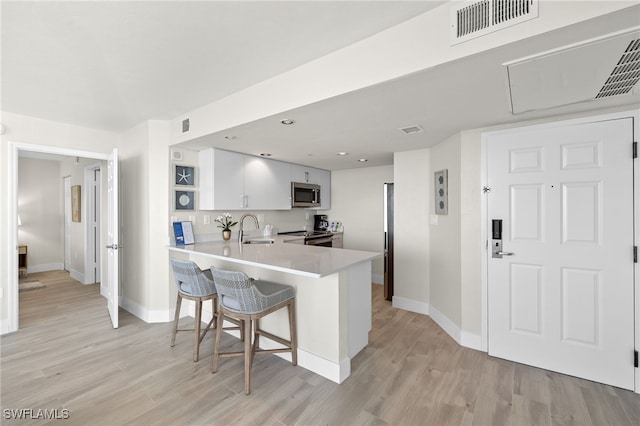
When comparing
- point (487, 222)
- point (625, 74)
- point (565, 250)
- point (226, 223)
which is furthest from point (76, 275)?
point (625, 74)

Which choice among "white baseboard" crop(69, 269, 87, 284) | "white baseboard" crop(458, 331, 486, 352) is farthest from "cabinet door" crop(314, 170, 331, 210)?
"white baseboard" crop(69, 269, 87, 284)

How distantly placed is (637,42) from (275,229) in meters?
4.31

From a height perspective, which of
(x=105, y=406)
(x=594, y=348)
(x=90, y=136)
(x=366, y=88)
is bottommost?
(x=105, y=406)

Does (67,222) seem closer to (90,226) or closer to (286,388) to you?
(90,226)

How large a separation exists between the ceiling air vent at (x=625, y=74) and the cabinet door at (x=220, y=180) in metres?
3.52

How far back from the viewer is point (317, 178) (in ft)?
17.0

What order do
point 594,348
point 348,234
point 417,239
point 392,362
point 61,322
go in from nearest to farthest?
point 594,348
point 392,362
point 61,322
point 417,239
point 348,234

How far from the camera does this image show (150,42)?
5.64 feet

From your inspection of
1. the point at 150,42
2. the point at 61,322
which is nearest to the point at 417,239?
the point at 150,42

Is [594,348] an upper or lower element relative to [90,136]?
lower

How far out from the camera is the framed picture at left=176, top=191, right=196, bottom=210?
337 centimetres

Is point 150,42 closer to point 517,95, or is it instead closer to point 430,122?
point 430,122

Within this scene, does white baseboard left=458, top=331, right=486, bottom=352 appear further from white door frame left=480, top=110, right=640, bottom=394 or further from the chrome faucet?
the chrome faucet

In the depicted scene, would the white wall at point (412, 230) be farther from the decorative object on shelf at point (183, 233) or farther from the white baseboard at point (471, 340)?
the decorative object on shelf at point (183, 233)
